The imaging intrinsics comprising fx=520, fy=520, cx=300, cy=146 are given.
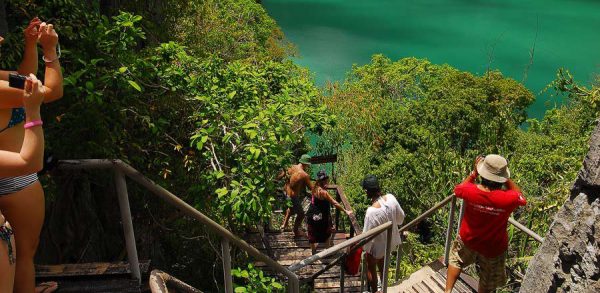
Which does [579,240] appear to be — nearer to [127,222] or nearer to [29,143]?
[127,222]

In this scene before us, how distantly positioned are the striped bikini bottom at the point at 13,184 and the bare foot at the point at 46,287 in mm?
925

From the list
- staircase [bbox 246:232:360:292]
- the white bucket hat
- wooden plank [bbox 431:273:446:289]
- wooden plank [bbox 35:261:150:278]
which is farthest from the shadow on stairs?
staircase [bbox 246:232:360:292]

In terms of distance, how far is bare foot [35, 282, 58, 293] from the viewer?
131 inches

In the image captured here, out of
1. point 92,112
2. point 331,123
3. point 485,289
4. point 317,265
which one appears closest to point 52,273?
point 92,112

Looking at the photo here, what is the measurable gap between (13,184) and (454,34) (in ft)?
161

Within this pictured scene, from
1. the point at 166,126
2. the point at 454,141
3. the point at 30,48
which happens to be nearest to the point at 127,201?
the point at 30,48

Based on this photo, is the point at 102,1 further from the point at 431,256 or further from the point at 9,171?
the point at 431,256

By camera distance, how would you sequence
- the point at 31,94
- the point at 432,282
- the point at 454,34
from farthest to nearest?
1. the point at 454,34
2. the point at 432,282
3. the point at 31,94

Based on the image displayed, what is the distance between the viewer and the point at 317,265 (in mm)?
7750

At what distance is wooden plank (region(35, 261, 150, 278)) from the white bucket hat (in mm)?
2775

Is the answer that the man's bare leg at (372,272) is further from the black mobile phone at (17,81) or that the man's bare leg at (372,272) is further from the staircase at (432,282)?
the black mobile phone at (17,81)

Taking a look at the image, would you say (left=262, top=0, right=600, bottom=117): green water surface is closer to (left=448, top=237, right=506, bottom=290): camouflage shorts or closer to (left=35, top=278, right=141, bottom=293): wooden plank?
(left=448, top=237, right=506, bottom=290): camouflage shorts

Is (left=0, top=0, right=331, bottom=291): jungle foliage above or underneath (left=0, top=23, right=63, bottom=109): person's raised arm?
underneath

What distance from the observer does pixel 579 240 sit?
329cm
